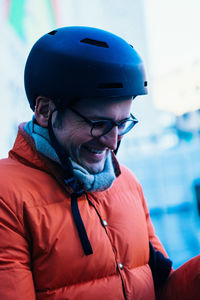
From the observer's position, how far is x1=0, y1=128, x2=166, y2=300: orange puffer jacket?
875mm

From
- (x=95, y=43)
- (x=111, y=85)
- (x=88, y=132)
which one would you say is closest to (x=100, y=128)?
(x=88, y=132)

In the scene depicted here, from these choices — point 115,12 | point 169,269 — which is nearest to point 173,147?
point 115,12

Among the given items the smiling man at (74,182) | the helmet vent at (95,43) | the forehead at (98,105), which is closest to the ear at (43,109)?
the smiling man at (74,182)

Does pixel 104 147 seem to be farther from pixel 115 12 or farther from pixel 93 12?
pixel 115 12

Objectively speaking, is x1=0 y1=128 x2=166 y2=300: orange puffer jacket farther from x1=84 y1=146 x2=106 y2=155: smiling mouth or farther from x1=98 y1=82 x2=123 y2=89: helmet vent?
x1=98 y1=82 x2=123 y2=89: helmet vent

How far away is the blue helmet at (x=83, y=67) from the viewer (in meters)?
1.00

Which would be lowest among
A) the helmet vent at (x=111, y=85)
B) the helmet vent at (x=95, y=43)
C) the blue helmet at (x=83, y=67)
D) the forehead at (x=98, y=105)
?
the forehead at (x=98, y=105)

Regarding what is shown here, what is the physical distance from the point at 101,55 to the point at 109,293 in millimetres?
736

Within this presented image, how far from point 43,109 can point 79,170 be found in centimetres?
25

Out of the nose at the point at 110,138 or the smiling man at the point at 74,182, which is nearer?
the smiling man at the point at 74,182

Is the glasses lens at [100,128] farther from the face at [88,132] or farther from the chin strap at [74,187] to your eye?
the chin strap at [74,187]

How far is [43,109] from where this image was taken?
109 cm

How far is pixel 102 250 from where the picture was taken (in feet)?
3.22

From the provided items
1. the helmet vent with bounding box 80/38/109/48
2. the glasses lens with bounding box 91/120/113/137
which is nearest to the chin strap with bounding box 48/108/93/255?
the glasses lens with bounding box 91/120/113/137
